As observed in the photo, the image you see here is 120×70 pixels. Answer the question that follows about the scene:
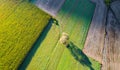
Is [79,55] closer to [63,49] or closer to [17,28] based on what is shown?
[63,49]

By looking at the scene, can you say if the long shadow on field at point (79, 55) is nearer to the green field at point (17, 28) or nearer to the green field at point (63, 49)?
the green field at point (63, 49)

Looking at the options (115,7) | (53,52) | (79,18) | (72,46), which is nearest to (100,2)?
(115,7)

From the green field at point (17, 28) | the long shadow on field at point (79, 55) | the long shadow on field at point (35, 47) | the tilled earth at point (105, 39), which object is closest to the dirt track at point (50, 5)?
the green field at point (17, 28)

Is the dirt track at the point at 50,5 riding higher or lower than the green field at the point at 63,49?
higher

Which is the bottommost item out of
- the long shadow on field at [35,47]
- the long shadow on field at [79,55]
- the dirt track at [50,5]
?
the long shadow on field at [35,47]

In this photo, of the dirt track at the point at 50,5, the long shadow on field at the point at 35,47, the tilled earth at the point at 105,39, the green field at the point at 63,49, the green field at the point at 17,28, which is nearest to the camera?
the long shadow on field at the point at 35,47

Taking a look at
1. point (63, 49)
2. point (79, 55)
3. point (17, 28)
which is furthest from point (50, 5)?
point (79, 55)

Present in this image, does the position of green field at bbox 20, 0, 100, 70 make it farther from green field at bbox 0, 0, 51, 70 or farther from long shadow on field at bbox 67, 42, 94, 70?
green field at bbox 0, 0, 51, 70

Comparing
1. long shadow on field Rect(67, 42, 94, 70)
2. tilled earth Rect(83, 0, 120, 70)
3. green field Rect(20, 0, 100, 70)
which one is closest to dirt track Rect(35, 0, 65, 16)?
green field Rect(20, 0, 100, 70)
